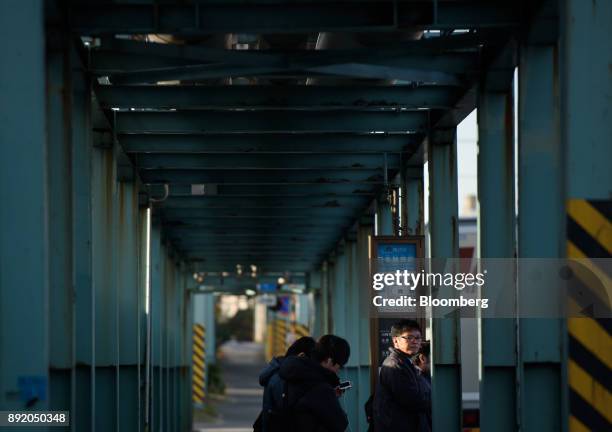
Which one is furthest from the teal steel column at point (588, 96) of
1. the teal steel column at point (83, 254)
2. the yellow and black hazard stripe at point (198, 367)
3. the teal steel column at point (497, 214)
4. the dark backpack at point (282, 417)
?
the yellow and black hazard stripe at point (198, 367)

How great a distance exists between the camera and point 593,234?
8672mm

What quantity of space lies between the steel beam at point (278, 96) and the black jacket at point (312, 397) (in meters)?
5.36

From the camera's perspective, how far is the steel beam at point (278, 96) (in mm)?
14789

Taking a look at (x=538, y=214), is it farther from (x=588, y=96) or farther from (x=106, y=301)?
(x=106, y=301)

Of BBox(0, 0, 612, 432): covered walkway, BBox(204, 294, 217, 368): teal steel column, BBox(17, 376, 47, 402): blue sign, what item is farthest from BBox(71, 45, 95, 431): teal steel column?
BBox(204, 294, 217, 368): teal steel column

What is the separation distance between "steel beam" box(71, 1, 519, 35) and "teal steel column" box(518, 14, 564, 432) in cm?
73

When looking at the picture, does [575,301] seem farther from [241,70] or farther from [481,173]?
[241,70]

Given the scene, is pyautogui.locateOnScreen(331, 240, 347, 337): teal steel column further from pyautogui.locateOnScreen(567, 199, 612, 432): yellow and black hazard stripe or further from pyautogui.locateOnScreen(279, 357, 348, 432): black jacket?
pyautogui.locateOnScreen(567, 199, 612, 432): yellow and black hazard stripe

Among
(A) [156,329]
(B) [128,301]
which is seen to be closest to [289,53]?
(B) [128,301]

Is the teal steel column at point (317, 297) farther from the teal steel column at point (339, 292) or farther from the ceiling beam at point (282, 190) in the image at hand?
the ceiling beam at point (282, 190)

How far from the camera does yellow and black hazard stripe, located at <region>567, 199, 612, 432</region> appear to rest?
872cm

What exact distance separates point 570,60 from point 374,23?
2.81 m

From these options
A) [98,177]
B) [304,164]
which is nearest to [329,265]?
[304,164]

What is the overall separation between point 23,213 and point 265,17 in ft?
8.83
